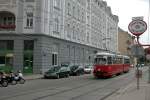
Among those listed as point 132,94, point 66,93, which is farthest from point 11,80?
point 132,94

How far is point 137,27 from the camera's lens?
17.2 metres

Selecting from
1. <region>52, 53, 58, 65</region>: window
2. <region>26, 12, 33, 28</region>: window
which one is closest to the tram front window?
<region>26, 12, 33, 28</region>: window

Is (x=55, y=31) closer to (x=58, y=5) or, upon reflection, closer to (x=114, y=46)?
(x=58, y=5)

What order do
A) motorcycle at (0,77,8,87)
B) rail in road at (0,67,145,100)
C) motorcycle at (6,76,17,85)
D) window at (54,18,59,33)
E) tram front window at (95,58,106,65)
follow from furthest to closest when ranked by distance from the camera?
window at (54,18,59,33) < tram front window at (95,58,106,65) < motorcycle at (6,76,17,85) < motorcycle at (0,77,8,87) < rail in road at (0,67,145,100)

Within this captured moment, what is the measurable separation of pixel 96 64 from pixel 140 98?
24568 millimetres

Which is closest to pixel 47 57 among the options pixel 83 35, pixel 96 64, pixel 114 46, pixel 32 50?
pixel 32 50

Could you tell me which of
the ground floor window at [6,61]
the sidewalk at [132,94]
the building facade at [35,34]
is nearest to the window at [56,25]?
the building facade at [35,34]

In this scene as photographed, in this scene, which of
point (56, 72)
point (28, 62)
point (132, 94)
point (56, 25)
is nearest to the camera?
point (132, 94)

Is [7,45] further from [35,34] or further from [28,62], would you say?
[35,34]

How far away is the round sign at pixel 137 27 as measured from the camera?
56.0 ft

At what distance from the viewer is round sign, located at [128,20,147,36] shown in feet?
56.0

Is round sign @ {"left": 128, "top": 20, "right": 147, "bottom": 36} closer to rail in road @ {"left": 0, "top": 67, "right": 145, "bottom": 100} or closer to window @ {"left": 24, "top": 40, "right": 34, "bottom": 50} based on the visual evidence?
rail in road @ {"left": 0, "top": 67, "right": 145, "bottom": 100}

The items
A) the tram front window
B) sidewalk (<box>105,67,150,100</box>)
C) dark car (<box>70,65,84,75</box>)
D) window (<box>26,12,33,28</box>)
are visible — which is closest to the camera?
sidewalk (<box>105,67,150,100</box>)

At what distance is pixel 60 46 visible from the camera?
196 feet
